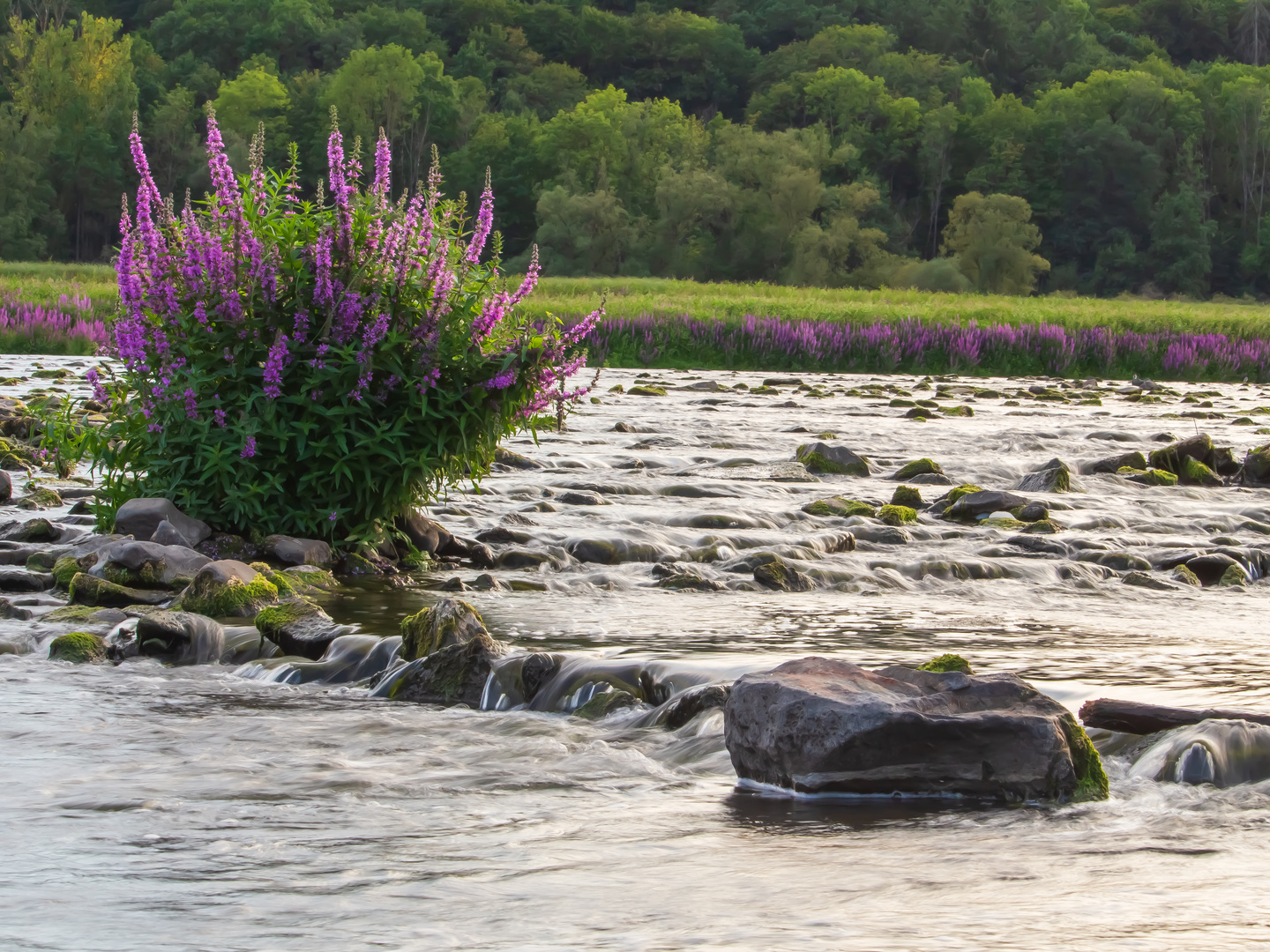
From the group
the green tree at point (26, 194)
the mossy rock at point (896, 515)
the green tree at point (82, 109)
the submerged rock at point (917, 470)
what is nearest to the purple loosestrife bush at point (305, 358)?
the mossy rock at point (896, 515)

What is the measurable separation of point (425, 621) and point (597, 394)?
16278 mm

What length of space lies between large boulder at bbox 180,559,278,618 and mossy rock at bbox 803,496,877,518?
456cm

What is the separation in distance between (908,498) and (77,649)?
6.59 m

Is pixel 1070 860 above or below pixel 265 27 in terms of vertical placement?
below

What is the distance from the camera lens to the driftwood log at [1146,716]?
A: 3.84m

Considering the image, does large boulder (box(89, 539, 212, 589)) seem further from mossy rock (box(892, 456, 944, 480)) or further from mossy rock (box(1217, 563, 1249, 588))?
mossy rock (box(892, 456, 944, 480))

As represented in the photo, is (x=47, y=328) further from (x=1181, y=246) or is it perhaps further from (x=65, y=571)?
(x=1181, y=246)

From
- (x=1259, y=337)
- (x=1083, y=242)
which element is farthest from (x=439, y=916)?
(x=1083, y=242)

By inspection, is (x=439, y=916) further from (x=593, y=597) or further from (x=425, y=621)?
(x=593, y=597)

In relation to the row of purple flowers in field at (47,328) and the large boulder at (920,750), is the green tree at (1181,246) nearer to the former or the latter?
the row of purple flowers in field at (47,328)

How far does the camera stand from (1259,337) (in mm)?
31906

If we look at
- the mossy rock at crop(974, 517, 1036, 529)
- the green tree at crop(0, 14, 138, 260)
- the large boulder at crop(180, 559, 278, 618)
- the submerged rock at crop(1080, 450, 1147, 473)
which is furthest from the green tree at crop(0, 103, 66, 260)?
the large boulder at crop(180, 559, 278, 618)

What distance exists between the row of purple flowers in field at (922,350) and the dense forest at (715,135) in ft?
241

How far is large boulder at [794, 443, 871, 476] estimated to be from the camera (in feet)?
40.1
